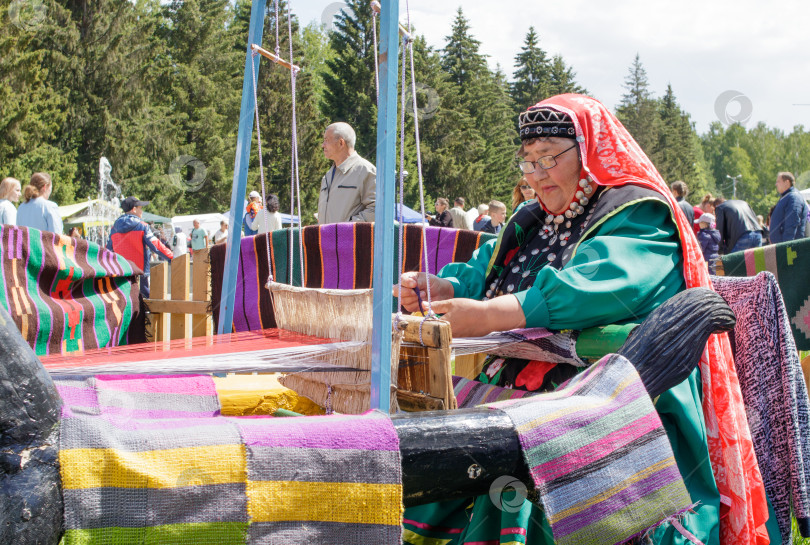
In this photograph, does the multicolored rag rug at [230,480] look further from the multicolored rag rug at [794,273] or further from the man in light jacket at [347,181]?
the man in light jacket at [347,181]

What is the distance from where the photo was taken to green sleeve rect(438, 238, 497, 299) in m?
2.30

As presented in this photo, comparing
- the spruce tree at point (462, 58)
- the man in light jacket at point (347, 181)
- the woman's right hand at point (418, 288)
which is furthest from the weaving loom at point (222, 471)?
the spruce tree at point (462, 58)

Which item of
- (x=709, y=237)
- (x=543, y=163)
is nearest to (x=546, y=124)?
(x=543, y=163)

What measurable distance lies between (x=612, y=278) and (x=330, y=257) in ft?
7.84

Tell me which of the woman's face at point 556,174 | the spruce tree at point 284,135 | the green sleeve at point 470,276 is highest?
the spruce tree at point 284,135

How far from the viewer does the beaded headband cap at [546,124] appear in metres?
1.96

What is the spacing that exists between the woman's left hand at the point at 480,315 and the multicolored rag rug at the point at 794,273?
167cm

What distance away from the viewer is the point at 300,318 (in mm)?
2088

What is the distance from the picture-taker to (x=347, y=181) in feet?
15.8

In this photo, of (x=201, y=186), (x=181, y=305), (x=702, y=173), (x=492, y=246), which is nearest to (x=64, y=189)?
(x=201, y=186)

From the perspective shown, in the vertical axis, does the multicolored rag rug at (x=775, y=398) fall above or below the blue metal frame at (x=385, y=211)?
below

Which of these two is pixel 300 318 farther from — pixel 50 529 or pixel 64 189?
pixel 64 189

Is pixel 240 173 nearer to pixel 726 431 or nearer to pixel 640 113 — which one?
pixel 726 431

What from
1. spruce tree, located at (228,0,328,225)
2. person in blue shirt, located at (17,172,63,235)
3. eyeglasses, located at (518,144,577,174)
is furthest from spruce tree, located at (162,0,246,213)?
eyeglasses, located at (518,144,577,174)
